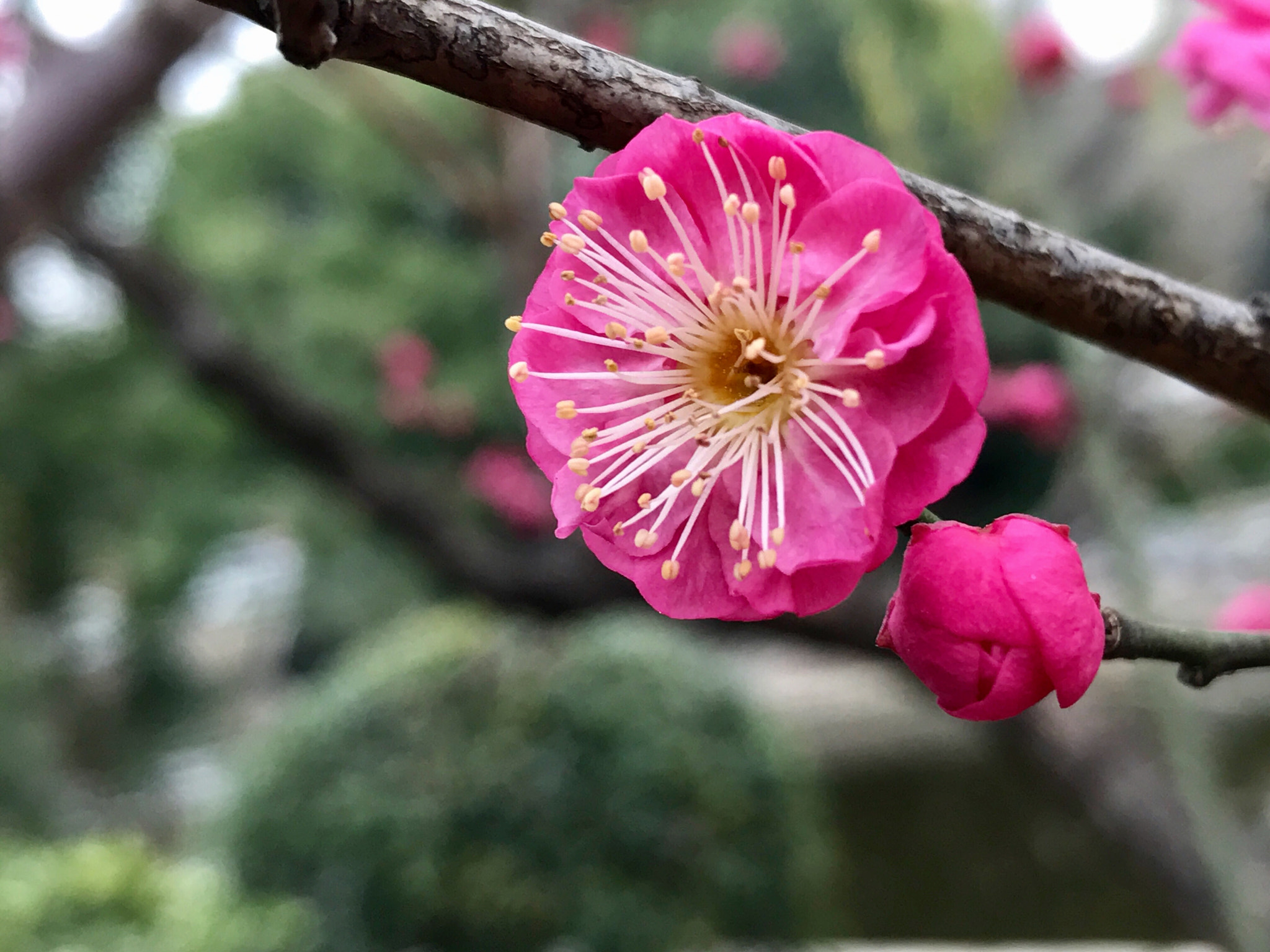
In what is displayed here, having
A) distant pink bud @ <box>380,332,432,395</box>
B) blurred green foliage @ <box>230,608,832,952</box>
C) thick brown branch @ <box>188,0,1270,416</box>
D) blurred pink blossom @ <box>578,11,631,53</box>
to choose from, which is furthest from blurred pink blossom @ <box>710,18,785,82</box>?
thick brown branch @ <box>188,0,1270,416</box>

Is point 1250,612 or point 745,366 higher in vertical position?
point 745,366

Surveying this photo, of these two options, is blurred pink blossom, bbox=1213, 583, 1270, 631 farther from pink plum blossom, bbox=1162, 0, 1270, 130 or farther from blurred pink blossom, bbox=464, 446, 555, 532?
blurred pink blossom, bbox=464, 446, 555, 532

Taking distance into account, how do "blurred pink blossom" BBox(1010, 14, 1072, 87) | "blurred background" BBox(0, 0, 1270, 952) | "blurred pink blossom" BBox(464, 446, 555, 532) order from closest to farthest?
1. "blurred background" BBox(0, 0, 1270, 952)
2. "blurred pink blossom" BBox(1010, 14, 1072, 87)
3. "blurred pink blossom" BBox(464, 446, 555, 532)

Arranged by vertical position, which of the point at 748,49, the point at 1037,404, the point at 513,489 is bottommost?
the point at 513,489

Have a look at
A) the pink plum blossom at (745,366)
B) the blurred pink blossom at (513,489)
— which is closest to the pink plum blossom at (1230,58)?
the pink plum blossom at (745,366)

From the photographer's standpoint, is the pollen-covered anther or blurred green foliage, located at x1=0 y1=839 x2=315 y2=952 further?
blurred green foliage, located at x1=0 y1=839 x2=315 y2=952

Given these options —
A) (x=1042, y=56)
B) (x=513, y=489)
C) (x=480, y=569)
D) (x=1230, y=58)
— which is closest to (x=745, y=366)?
(x=1230, y=58)

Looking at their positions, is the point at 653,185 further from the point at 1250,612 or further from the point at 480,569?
the point at 480,569
